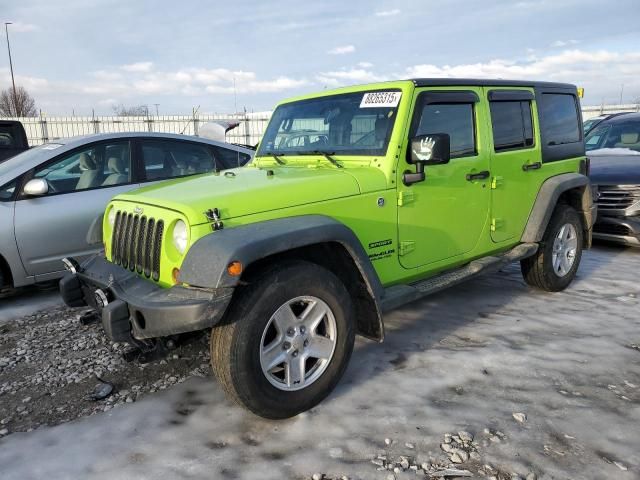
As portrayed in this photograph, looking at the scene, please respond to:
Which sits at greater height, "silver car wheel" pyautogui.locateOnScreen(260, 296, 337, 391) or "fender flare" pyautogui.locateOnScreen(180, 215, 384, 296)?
"fender flare" pyautogui.locateOnScreen(180, 215, 384, 296)

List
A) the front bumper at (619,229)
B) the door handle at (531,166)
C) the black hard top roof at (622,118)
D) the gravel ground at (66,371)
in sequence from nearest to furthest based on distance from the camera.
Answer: the gravel ground at (66,371)
the door handle at (531,166)
the front bumper at (619,229)
the black hard top roof at (622,118)

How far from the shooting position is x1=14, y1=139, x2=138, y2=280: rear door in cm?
471

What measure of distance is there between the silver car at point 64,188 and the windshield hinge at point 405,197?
257 centimetres

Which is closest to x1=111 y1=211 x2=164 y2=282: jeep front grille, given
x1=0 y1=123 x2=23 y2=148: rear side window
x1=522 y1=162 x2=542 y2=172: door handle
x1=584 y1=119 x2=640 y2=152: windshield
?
x1=522 y1=162 x2=542 y2=172: door handle

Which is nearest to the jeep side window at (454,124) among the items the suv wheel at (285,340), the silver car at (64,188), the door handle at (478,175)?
the door handle at (478,175)

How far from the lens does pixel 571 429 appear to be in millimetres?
2725

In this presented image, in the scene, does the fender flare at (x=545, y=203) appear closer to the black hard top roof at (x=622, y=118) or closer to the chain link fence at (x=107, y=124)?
the black hard top roof at (x=622, y=118)

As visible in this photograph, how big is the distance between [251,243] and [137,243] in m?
0.92

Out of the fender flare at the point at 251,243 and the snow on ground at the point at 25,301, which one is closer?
the fender flare at the point at 251,243

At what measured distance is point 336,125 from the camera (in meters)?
3.73

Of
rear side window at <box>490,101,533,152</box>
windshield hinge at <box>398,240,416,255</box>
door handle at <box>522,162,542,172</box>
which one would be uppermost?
rear side window at <box>490,101,533,152</box>

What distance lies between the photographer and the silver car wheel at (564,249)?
4.91m

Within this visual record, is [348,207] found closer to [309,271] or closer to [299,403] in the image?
[309,271]

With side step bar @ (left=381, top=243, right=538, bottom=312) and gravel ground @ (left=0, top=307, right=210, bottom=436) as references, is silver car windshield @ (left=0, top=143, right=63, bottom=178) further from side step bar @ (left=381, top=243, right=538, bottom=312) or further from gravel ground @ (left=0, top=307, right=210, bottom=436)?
side step bar @ (left=381, top=243, right=538, bottom=312)
